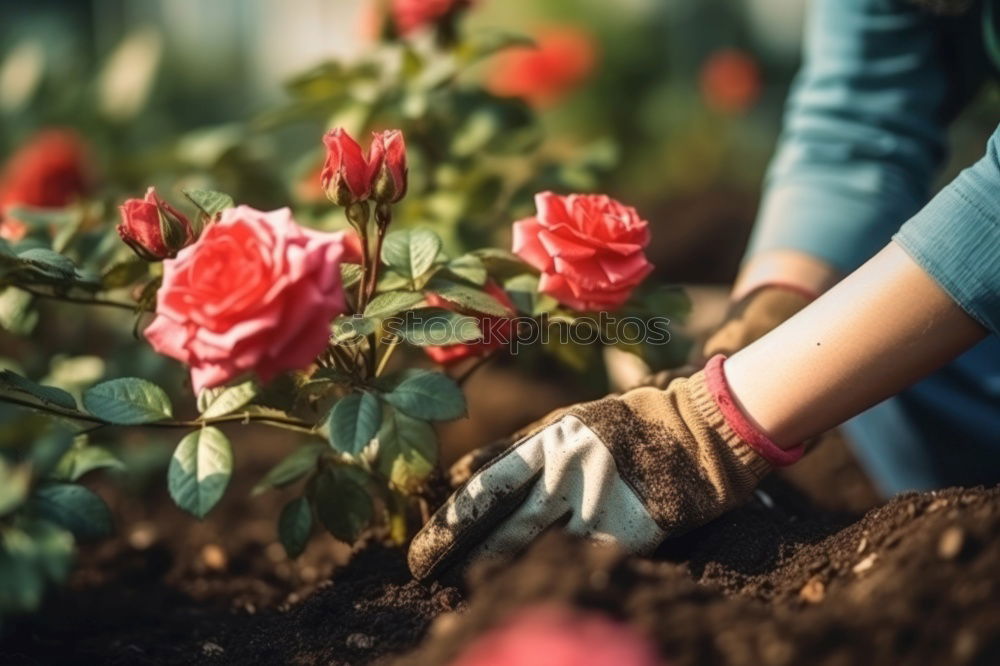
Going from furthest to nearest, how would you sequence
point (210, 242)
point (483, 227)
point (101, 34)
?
point (101, 34) → point (483, 227) → point (210, 242)

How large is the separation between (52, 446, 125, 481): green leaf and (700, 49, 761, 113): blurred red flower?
3990mm

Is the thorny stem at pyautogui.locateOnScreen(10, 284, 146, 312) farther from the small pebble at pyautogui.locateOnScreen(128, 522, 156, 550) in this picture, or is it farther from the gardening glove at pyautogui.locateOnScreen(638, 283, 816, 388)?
the gardening glove at pyautogui.locateOnScreen(638, 283, 816, 388)

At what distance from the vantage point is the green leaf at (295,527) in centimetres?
137

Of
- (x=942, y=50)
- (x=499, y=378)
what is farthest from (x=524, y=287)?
(x=499, y=378)

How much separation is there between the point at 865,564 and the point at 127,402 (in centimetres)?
89

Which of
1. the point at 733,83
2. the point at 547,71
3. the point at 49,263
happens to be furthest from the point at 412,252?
the point at 733,83

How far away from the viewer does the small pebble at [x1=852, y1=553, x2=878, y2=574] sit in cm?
111

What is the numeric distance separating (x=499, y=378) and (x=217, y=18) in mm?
5818

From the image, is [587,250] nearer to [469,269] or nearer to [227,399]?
[469,269]

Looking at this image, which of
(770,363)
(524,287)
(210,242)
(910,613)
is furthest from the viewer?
(524,287)

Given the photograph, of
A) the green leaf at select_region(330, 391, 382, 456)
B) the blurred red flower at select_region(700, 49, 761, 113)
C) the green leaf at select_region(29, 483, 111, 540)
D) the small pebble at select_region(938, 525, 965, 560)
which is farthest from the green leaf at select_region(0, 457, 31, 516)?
the blurred red flower at select_region(700, 49, 761, 113)

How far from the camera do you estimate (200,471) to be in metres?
1.20

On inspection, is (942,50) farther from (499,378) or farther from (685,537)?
(499,378)

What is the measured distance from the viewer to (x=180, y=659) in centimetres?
132
